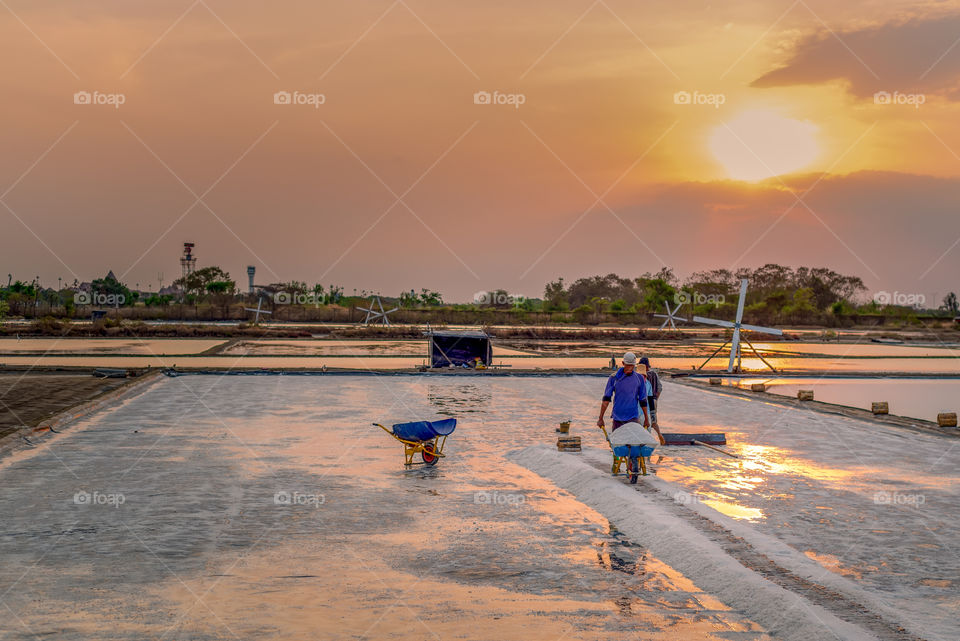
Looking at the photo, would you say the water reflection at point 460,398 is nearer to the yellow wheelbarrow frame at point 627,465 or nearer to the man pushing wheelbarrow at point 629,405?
the yellow wheelbarrow frame at point 627,465

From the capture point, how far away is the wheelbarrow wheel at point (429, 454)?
43.1 feet

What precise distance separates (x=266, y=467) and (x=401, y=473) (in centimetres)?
207

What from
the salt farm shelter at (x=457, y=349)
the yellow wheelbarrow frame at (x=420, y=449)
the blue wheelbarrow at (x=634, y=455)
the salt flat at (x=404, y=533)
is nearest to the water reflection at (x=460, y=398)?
the salt flat at (x=404, y=533)

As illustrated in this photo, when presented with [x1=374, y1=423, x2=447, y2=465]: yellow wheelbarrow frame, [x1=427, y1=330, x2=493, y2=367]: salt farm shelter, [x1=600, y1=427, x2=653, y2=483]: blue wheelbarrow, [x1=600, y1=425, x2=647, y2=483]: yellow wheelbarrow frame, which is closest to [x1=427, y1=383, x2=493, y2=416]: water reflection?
[x1=427, y1=330, x2=493, y2=367]: salt farm shelter

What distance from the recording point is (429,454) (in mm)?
13180

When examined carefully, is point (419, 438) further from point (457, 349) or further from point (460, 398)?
point (457, 349)

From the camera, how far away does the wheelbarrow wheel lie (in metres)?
13.1

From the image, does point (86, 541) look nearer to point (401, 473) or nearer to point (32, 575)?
point (32, 575)

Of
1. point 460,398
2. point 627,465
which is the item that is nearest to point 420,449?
point 627,465

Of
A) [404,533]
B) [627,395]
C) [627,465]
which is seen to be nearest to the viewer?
[404,533]

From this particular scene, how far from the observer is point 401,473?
12570mm

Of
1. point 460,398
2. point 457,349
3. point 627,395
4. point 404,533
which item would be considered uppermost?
point 627,395

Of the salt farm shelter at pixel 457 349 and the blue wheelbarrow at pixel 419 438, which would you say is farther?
the salt farm shelter at pixel 457 349

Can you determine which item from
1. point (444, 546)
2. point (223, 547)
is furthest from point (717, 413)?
point (223, 547)
